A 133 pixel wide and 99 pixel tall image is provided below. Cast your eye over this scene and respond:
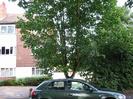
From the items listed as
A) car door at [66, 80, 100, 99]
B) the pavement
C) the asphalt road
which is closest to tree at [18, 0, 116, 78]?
car door at [66, 80, 100, 99]

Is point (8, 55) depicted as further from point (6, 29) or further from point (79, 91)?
point (79, 91)

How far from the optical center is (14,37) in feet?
203

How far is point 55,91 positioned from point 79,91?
1.19m

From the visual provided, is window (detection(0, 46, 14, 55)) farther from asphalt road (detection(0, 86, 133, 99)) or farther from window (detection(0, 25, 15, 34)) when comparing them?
asphalt road (detection(0, 86, 133, 99))

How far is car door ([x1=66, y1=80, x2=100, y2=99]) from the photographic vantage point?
20.1m

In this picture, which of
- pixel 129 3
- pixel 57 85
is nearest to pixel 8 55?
pixel 57 85

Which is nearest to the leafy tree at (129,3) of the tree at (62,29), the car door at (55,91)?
the car door at (55,91)

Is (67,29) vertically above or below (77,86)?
above

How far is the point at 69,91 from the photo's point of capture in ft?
66.5

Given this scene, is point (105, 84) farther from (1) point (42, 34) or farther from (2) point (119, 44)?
(1) point (42, 34)

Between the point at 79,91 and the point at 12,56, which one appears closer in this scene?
the point at 79,91

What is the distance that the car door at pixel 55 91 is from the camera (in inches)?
795

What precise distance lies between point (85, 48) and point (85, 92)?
6008 mm

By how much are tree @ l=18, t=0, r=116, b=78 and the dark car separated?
5380mm
